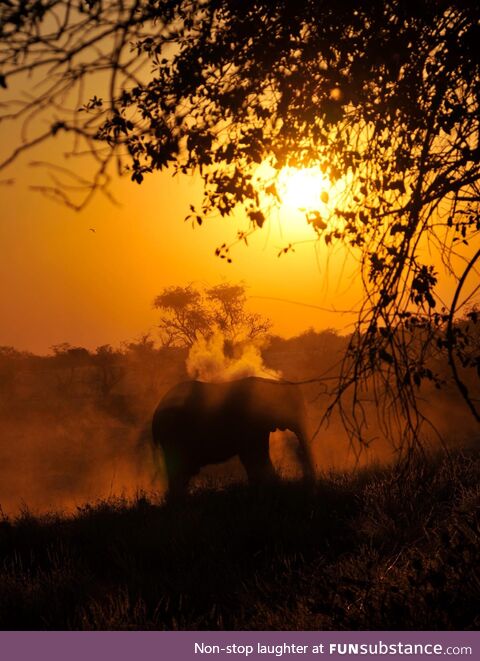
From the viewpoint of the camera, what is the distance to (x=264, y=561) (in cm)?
891

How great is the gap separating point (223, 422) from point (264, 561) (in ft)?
33.6

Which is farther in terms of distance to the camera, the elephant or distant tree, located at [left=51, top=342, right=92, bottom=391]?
distant tree, located at [left=51, top=342, right=92, bottom=391]

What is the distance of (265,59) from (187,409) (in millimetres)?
13440

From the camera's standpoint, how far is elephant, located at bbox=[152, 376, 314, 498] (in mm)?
18844

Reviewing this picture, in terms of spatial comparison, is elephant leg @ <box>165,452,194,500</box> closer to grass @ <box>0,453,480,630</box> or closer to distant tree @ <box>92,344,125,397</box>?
grass @ <box>0,453,480,630</box>

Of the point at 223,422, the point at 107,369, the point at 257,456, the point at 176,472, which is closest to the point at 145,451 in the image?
the point at 107,369

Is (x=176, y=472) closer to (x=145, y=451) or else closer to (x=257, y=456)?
(x=257, y=456)

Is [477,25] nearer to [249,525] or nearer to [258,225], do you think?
[258,225]

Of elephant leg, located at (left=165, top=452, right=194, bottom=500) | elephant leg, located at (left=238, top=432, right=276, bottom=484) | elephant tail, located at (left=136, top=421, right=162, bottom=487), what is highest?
elephant leg, located at (left=238, top=432, right=276, bottom=484)

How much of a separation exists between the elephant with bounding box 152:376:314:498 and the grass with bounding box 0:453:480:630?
16.4ft

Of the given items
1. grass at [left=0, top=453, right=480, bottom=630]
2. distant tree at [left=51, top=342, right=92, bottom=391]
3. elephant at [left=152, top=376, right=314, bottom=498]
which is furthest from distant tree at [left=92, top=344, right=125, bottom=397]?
grass at [left=0, top=453, right=480, bottom=630]

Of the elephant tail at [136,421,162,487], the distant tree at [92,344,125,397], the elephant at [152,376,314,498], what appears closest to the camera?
the elephant at [152,376,314,498]

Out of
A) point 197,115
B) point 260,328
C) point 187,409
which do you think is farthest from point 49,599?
point 260,328

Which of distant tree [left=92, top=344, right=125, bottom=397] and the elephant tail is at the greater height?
distant tree [left=92, top=344, right=125, bottom=397]
